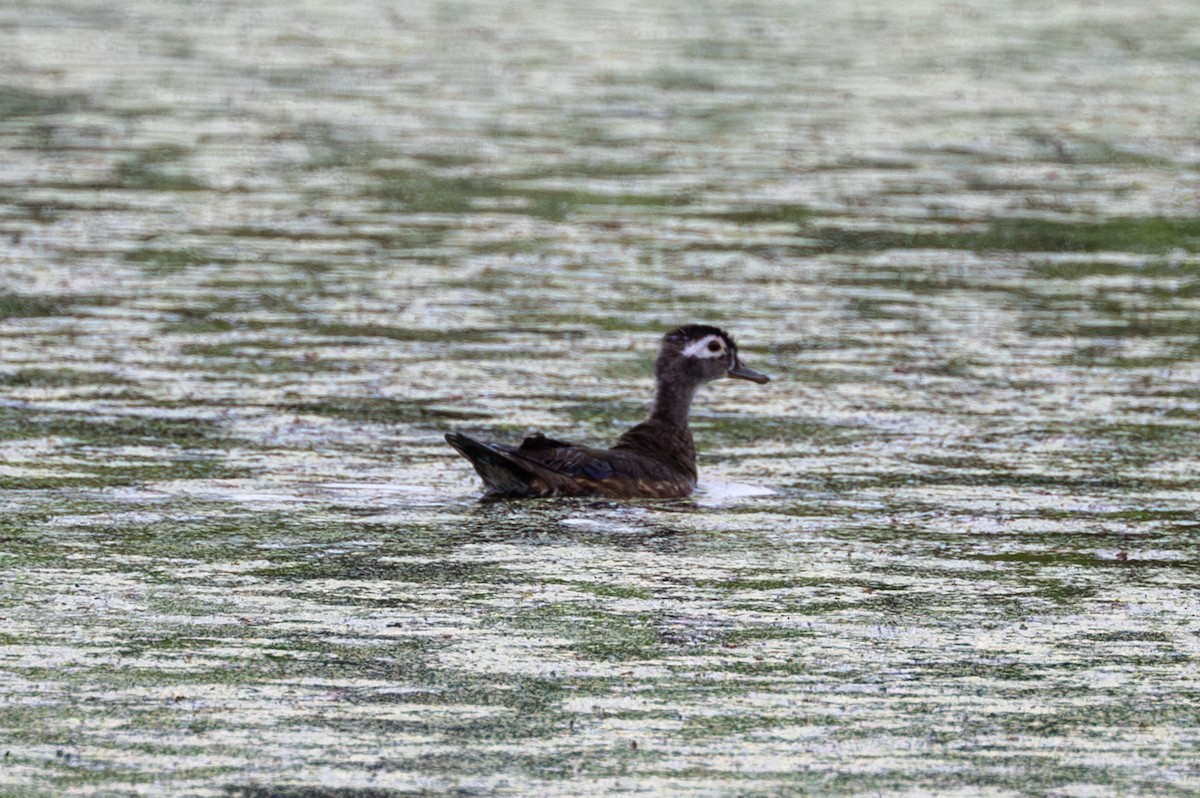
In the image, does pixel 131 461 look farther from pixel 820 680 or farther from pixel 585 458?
pixel 820 680

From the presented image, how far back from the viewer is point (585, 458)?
33.9ft

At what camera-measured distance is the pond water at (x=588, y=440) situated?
701 cm

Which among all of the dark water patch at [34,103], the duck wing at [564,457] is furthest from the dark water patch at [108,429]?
the dark water patch at [34,103]

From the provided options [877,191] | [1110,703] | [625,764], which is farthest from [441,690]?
[877,191]

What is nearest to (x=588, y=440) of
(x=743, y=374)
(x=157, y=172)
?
(x=743, y=374)

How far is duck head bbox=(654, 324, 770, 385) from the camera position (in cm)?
1161

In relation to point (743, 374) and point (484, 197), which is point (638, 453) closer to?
point (743, 374)

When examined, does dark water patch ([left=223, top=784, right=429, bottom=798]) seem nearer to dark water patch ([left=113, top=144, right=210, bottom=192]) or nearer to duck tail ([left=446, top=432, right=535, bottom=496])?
duck tail ([left=446, top=432, right=535, bottom=496])

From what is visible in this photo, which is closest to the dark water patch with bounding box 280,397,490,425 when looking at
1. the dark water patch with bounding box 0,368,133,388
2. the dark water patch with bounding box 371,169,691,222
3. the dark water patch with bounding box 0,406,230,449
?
the dark water patch with bounding box 0,406,230,449

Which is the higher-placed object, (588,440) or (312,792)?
(312,792)

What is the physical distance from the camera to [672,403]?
11.4 metres

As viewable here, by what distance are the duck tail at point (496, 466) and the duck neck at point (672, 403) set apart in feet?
3.85

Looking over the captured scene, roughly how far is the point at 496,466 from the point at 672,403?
1.51 meters

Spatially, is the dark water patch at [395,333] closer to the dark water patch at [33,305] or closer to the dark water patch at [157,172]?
the dark water patch at [33,305]
